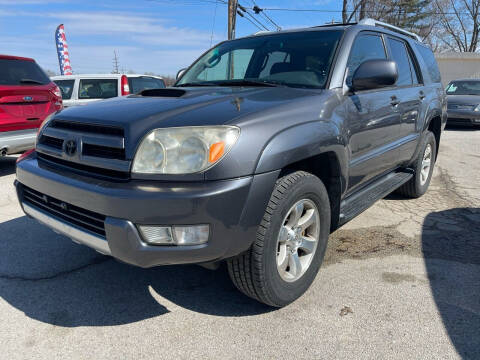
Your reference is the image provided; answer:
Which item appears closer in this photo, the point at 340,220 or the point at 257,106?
the point at 257,106

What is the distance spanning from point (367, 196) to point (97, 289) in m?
2.22

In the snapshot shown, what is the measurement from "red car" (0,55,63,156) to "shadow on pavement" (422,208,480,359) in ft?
16.0

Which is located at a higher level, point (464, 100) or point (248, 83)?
point (248, 83)

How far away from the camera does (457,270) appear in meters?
2.83

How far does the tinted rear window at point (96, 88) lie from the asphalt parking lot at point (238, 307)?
21.1ft

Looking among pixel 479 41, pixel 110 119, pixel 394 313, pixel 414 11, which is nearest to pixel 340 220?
pixel 394 313

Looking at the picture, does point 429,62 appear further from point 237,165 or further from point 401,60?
point 237,165

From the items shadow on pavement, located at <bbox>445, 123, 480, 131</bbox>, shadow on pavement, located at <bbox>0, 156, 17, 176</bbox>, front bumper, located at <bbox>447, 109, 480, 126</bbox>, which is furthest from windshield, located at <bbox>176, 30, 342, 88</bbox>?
shadow on pavement, located at <bbox>445, 123, 480, 131</bbox>

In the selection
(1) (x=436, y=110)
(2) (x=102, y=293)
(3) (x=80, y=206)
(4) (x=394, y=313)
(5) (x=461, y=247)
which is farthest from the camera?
(1) (x=436, y=110)

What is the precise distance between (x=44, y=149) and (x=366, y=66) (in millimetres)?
2204

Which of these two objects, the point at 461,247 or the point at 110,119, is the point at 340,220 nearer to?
the point at 461,247

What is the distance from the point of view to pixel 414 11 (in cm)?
3453

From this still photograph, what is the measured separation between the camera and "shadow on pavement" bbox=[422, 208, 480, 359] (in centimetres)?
212

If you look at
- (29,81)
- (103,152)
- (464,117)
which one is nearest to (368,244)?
(103,152)
